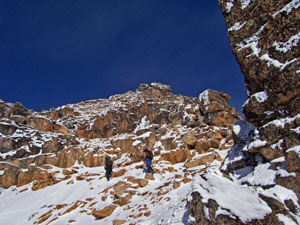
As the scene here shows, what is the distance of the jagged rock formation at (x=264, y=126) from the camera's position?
6449 mm

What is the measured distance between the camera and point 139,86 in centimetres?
7262

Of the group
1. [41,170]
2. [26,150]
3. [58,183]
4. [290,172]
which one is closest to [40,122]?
[26,150]

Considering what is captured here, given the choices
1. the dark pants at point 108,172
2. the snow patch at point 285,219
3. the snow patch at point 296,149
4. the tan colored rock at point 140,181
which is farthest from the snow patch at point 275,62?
the dark pants at point 108,172

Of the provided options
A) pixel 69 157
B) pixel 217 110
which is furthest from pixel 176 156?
pixel 69 157

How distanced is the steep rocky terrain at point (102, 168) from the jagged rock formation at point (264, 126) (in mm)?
2311

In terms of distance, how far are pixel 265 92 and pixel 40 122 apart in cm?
3445

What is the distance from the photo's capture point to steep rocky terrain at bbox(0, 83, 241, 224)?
1288 centimetres

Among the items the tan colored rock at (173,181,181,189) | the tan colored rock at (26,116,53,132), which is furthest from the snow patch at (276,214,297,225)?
the tan colored rock at (26,116,53,132)

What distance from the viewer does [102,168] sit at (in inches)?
973

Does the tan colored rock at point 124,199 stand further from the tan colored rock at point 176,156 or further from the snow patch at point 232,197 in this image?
the tan colored rock at point 176,156

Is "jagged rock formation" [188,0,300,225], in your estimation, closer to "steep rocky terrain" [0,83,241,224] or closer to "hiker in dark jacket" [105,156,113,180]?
"steep rocky terrain" [0,83,241,224]

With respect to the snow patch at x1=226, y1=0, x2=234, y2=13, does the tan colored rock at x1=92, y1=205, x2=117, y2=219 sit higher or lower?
lower

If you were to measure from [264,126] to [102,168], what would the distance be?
19322 millimetres

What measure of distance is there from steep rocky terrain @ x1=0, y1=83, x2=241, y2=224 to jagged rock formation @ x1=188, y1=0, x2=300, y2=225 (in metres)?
2.31
